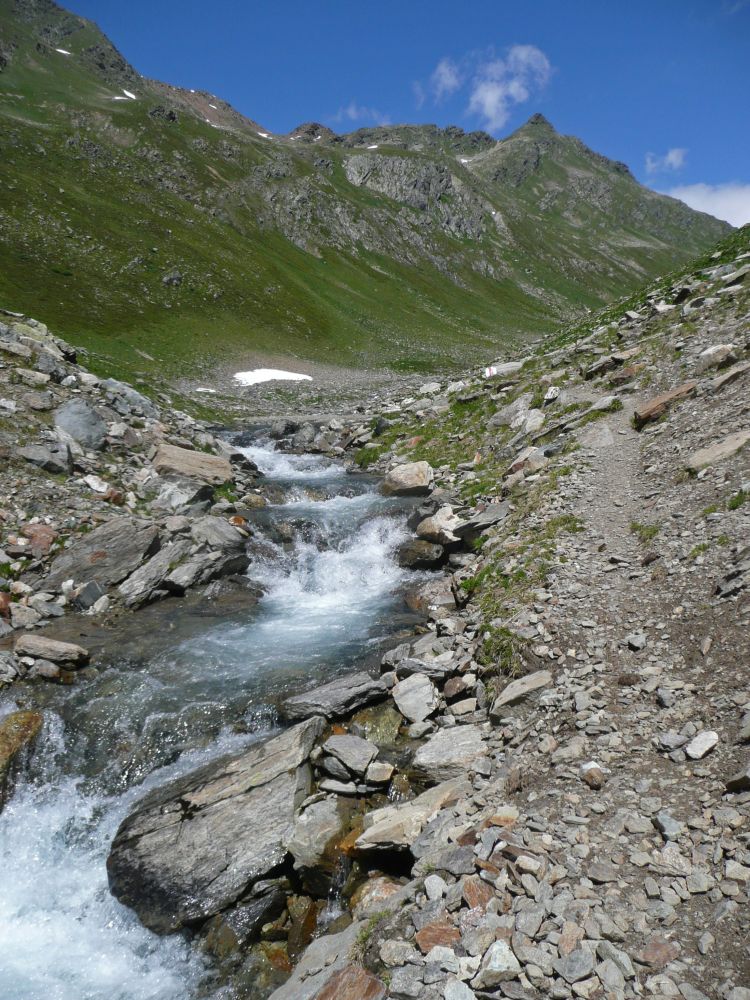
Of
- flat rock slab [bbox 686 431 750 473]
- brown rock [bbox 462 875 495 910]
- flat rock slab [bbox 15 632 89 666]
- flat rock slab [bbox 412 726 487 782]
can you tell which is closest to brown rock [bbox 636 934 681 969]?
brown rock [bbox 462 875 495 910]

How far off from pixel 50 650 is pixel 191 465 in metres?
11.1

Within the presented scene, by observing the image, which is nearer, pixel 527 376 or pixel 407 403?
pixel 527 376

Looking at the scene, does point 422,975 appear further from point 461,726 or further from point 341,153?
point 341,153

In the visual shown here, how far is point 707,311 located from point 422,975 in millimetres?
22911

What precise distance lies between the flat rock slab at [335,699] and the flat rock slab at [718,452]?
30.0ft

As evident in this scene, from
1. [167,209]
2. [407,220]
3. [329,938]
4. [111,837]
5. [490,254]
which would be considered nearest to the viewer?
[329,938]

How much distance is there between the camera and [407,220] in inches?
6604

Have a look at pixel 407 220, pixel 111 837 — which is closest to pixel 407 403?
pixel 111 837

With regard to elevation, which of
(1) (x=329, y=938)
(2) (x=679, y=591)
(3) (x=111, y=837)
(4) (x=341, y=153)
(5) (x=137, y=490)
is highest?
(4) (x=341, y=153)

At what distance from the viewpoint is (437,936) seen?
5848 millimetres

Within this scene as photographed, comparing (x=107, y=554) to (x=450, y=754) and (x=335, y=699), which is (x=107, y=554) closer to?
(x=335, y=699)

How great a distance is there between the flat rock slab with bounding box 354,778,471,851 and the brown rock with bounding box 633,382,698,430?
1315 cm

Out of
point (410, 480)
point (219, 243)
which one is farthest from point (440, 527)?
point (219, 243)

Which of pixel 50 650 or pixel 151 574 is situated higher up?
pixel 151 574
